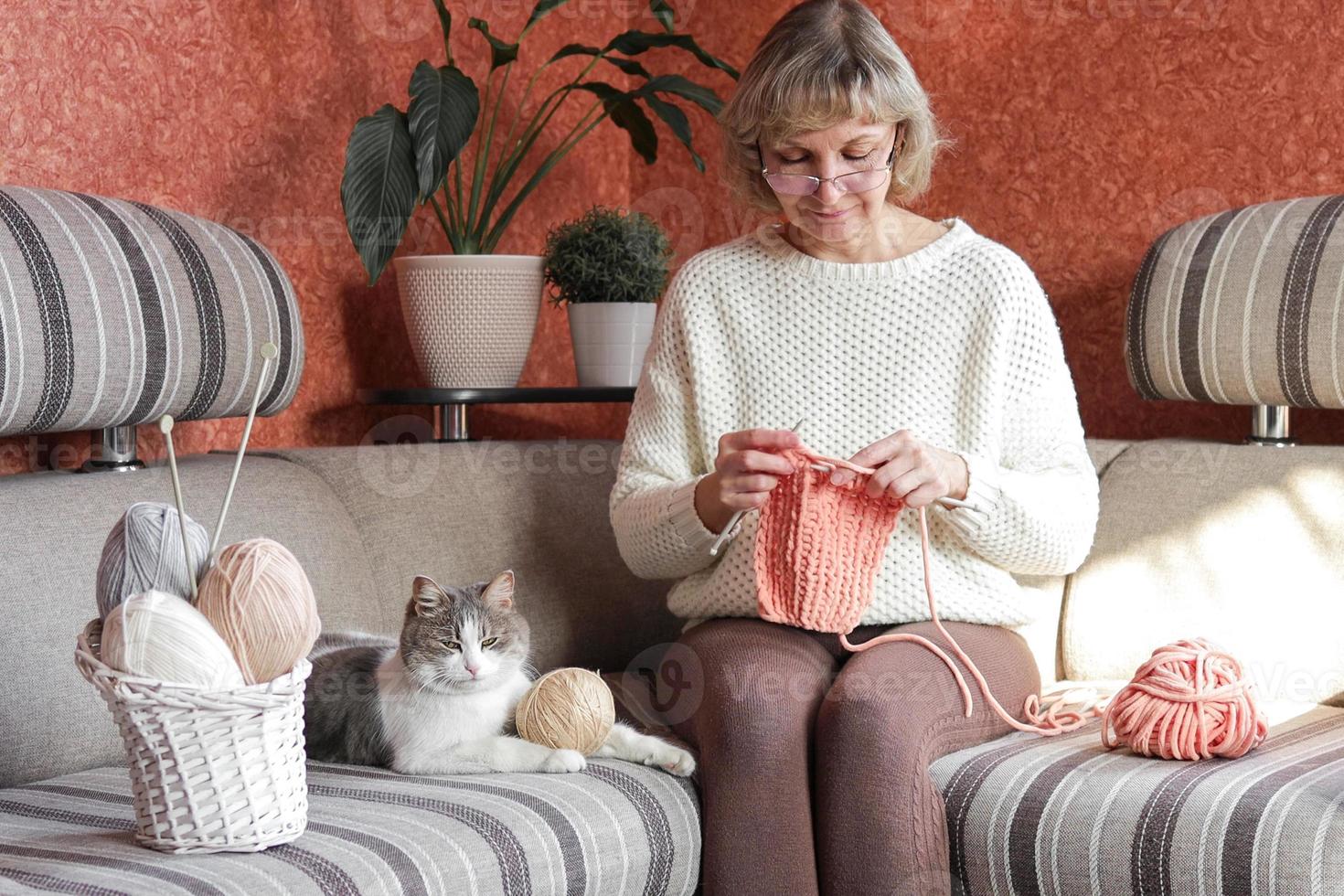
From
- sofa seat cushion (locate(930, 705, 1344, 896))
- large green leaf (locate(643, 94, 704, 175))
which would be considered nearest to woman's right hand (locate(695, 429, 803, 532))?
sofa seat cushion (locate(930, 705, 1344, 896))

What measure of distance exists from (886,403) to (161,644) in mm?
878

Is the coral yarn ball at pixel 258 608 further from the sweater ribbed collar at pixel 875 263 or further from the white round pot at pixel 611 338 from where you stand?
the white round pot at pixel 611 338

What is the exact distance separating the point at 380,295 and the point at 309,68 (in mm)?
388

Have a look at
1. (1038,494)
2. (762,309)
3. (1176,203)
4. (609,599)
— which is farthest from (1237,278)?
(609,599)

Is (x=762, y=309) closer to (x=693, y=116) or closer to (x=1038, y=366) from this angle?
(x=1038, y=366)

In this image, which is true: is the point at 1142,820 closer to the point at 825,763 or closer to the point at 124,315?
the point at 825,763

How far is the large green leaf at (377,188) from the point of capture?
6.12 ft

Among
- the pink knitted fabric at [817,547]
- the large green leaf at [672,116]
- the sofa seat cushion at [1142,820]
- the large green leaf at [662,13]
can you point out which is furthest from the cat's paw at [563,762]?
the large green leaf at [662,13]

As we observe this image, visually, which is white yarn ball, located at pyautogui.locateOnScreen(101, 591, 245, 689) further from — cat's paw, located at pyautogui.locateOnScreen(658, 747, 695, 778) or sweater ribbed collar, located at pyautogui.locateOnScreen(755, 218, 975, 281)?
sweater ribbed collar, located at pyautogui.locateOnScreen(755, 218, 975, 281)

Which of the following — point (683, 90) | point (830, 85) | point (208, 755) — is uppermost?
point (683, 90)

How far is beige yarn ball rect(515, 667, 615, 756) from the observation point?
1.32 meters

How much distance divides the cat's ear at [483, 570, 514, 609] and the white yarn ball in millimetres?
401

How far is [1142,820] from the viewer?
45.8 inches

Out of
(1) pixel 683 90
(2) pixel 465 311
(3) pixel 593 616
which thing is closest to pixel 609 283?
(2) pixel 465 311
